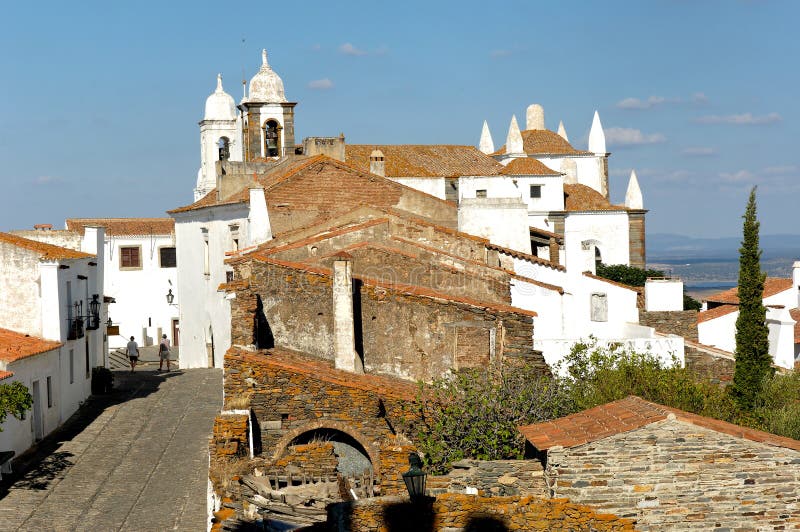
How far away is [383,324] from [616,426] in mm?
10942

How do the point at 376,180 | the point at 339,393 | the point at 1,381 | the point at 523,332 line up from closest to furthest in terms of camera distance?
the point at 339,393, the point at 1,381, the point at 523,332, the point at 376,180

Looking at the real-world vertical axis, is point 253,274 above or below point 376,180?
below

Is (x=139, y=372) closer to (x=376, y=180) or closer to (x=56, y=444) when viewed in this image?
→ (x=376, y=180)

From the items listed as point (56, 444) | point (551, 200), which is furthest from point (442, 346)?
point (551, 200)

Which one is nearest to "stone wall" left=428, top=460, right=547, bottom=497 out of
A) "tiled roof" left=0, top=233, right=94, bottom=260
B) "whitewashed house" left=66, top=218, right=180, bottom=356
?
"tiled roof" left=0, top=233, right=94, bottom=260

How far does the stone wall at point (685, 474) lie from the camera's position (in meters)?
17.1

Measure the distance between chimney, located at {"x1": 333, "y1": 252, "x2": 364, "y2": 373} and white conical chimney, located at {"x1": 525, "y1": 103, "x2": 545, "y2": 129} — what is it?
66.6 meters

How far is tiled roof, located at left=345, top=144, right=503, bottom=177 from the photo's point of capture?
6581 centimetres

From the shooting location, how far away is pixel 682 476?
1706 cm

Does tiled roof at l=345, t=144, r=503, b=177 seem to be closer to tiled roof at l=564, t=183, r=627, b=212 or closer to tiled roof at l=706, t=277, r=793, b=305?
tiled roof at l=564, t=183, r=627, b=212

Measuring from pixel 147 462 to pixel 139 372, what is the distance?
20.0 metres

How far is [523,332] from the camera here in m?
28.9

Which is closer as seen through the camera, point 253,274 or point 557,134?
point 253,274

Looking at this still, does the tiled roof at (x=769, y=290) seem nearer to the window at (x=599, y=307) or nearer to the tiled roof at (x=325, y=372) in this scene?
the window at (x=599, y=307)
